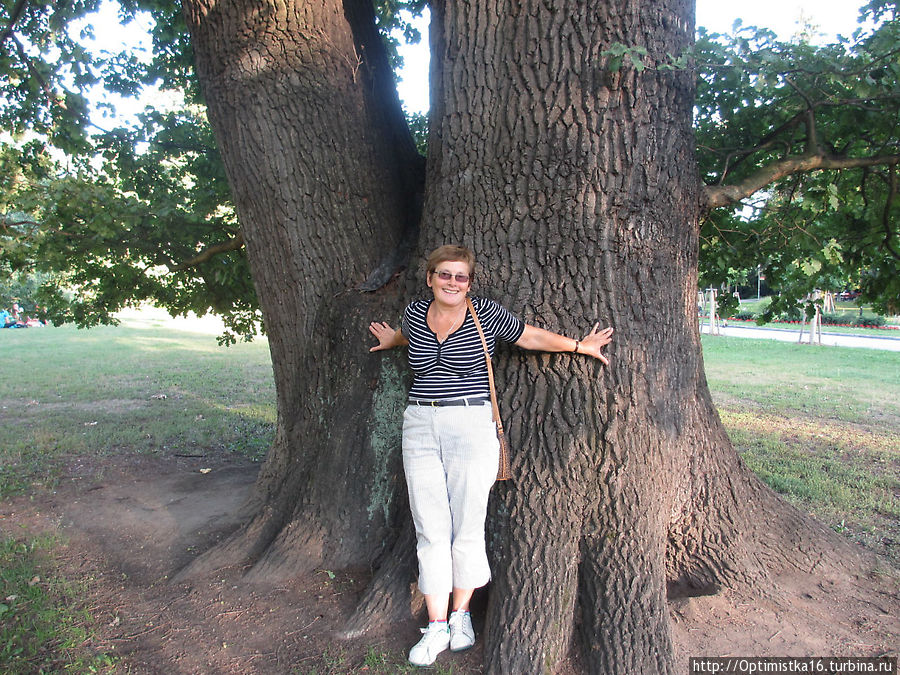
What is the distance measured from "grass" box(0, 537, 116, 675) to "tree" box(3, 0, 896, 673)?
0.70 metres

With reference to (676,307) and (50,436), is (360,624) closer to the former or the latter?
(676,307)

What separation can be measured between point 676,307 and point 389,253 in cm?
174

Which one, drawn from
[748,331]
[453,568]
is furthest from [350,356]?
[748,331]

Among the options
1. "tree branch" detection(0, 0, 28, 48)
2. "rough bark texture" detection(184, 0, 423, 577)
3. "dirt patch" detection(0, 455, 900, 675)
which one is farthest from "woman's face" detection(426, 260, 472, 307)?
"tree branch" detection(0, 0, 28, 48)

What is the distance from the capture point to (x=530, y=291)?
10.1 ft

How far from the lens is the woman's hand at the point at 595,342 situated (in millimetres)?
2955

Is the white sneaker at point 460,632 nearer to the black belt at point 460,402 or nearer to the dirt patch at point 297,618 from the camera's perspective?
the dirt patch at point 297,618

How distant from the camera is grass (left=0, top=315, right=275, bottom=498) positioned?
7.10m

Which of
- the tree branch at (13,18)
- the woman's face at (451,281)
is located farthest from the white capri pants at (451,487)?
the tree branch at (13,18)

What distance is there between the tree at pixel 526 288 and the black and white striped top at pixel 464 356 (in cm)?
22

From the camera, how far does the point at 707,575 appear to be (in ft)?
10.9

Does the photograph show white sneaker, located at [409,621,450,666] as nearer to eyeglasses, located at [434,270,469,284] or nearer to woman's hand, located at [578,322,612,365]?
woman's hand, located at [578,322,612,365]

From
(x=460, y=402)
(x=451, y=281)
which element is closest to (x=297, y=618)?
(x=460, y=402)

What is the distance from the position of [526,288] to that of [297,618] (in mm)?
2113
